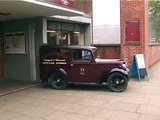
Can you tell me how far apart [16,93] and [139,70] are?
5.54 m

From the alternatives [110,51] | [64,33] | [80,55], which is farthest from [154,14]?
[80,55]

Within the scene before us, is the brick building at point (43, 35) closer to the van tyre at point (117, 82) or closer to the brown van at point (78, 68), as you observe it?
the brown van at point (78, 68)

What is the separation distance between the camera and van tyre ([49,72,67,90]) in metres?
10.5

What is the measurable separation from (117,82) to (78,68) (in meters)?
1.51

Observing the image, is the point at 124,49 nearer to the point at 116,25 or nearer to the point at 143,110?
the point at 116,25

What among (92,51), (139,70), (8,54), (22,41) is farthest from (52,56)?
(139,70)

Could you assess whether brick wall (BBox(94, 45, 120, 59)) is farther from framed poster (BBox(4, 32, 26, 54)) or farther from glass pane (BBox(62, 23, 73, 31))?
framed poster (BBox(4, 32, 26, 54))

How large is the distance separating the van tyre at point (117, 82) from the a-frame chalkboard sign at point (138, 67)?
246cm

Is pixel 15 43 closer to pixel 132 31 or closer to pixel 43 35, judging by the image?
pixel 43 35

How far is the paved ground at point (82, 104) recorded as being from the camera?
6.94m

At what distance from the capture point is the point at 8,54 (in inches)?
508

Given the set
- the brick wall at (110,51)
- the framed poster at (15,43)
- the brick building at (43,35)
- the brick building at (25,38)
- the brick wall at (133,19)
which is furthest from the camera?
the brick wall at (110,51)

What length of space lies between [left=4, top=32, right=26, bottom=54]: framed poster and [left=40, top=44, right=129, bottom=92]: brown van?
1.85 m

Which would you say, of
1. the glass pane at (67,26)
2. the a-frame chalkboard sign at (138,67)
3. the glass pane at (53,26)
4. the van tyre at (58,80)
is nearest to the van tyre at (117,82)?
the van tyre at (58,80)
